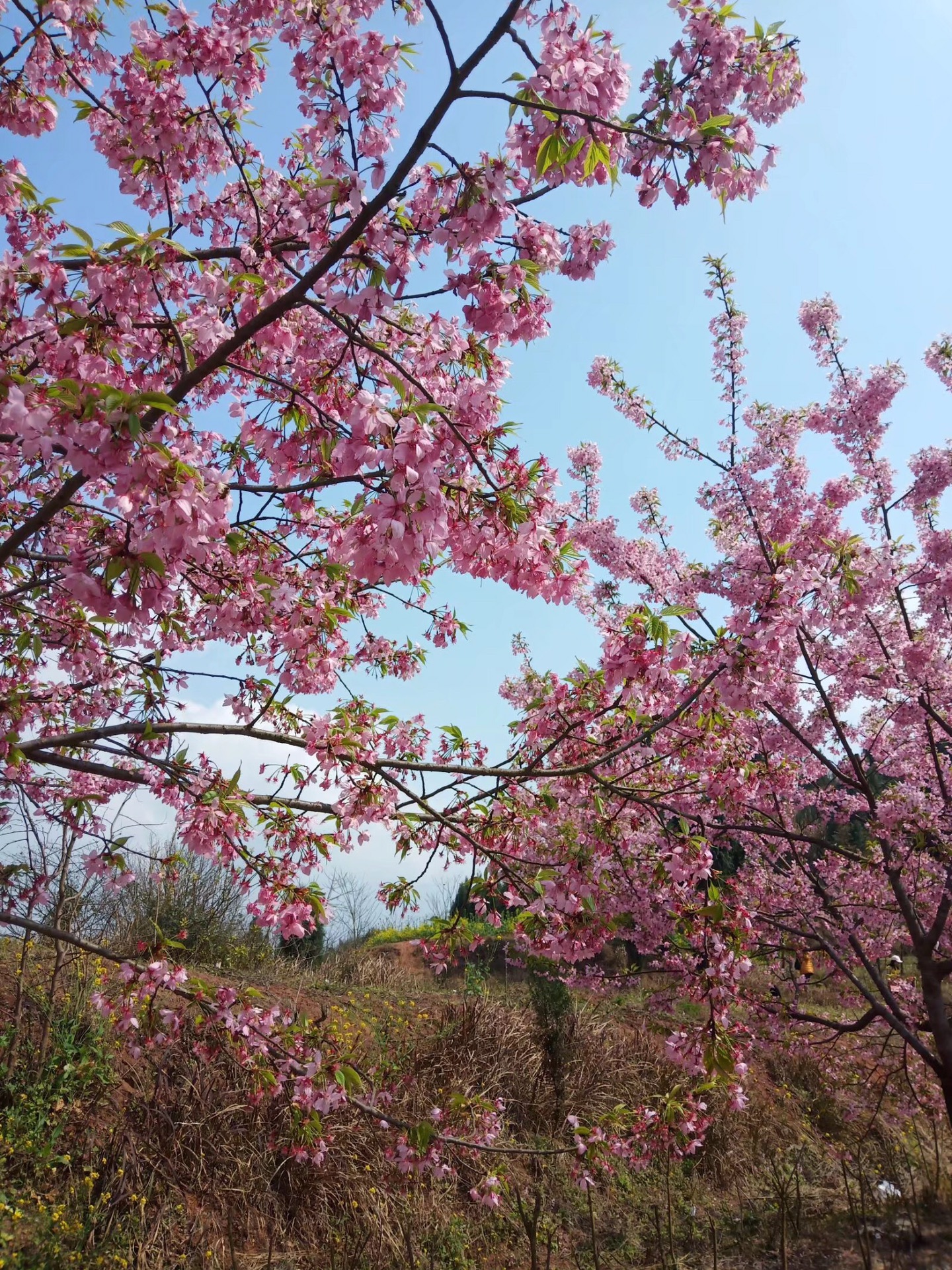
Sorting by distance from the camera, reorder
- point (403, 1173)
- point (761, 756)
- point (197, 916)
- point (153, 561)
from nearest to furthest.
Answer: point (153, 561) → point (403, 1173) → point (761, 756) → point (197, 916)

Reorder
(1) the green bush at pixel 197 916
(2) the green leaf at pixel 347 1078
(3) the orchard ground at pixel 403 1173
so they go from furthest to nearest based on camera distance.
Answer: (1) the green bush at pixel 197 916
(3) the orchard ground at pixel 403 1173
(2) the green leaf at pixel 347 1078

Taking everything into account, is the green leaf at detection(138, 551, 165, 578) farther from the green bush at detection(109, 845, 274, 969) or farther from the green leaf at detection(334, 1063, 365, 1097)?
the green bush at detection(109, 845, 274, 969)

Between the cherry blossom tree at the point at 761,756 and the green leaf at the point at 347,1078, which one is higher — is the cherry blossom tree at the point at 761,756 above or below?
above

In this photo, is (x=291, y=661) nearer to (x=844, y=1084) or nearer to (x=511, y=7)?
(x=511, y=7)

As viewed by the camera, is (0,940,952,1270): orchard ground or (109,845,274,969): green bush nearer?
(0,940,952,1270): orchard ground

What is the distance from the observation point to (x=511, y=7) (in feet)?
6.93

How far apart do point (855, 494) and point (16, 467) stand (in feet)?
22.8

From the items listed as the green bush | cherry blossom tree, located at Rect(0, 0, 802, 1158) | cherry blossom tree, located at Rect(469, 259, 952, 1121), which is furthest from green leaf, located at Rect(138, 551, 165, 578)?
the green bush

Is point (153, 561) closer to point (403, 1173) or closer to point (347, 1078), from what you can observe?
point (347, 1078)

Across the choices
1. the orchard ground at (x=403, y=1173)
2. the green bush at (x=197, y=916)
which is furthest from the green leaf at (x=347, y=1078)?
the green bush at (x=197, y=916)

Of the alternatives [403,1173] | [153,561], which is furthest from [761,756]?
[153,561]

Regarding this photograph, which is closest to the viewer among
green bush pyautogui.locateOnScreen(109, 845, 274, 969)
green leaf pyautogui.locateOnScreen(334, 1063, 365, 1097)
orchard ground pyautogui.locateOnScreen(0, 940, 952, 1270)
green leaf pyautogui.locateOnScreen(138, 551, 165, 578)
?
green leaf pyautogui.locateOnScreen(138, 551, 165, 578)

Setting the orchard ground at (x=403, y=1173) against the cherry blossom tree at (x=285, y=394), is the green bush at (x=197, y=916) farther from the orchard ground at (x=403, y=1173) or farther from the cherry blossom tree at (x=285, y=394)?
the cherry blossom tree at (x=285, y=394)

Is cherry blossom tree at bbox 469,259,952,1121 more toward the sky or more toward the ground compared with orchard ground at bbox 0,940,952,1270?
more toward the sky
